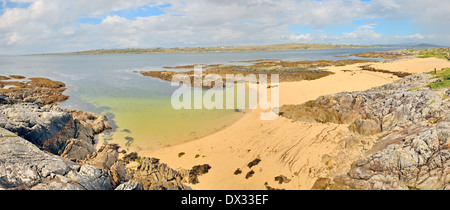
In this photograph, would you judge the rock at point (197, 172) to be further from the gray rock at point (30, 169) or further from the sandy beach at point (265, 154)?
the gray rock at point (30, 169)

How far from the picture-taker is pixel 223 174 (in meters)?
13.0

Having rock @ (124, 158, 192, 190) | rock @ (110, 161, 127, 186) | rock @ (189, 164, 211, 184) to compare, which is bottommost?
rock @ (189, 164, 211, 184)

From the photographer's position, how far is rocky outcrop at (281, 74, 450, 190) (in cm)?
852

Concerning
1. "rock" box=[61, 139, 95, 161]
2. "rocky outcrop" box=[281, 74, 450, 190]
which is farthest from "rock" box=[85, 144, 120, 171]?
"rocky outcrop" box=[281, 74, 450, 190]

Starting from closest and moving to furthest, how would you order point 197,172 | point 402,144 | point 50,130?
point 402,144 → point 197,172 → point 50,130

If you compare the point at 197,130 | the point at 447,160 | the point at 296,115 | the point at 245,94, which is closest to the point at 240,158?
the point at 197,130

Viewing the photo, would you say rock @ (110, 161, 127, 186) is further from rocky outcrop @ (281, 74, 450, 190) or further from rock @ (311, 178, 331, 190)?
rocky outcrop @ (281, 74, 450, 190)

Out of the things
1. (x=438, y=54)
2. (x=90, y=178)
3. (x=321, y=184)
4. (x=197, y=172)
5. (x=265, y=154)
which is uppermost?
(x=438, y=54)

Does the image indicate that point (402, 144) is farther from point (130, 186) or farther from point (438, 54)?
point (438, 54)

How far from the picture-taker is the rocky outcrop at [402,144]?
8516 mm

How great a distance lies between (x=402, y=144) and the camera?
992cm

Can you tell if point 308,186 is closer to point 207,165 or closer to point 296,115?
point 207,165

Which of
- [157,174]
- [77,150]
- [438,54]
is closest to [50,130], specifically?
[77,150]
